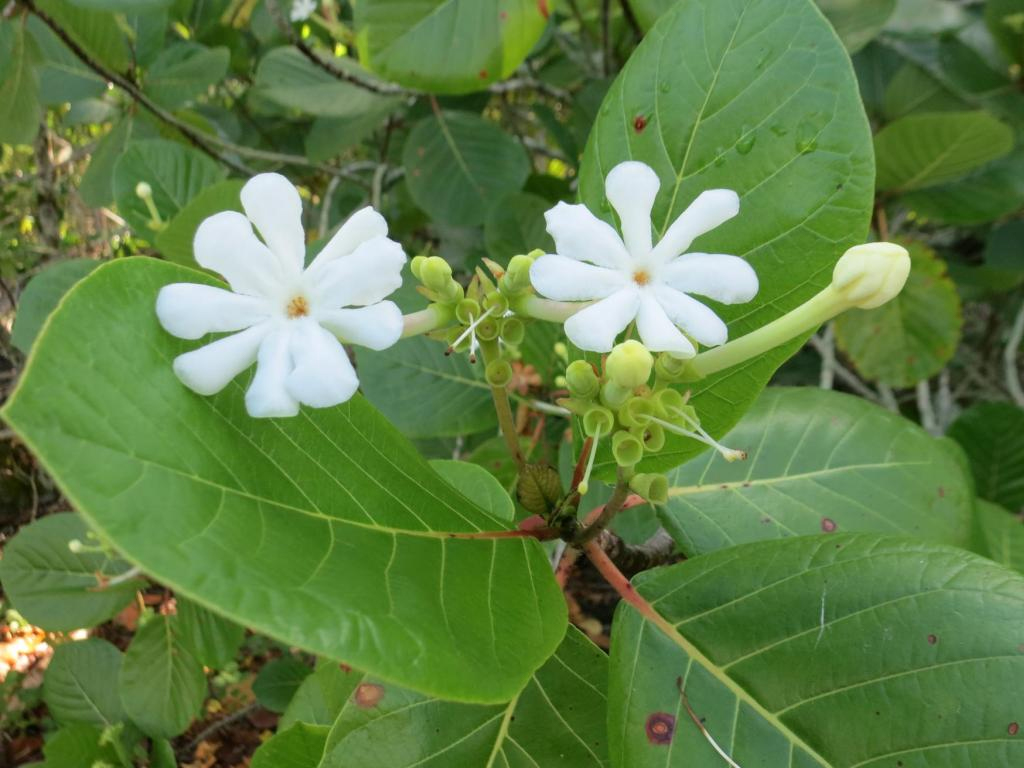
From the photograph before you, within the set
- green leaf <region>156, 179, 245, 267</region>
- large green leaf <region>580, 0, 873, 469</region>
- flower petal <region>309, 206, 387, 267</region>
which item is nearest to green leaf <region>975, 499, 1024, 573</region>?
large green leaf <region>580, 0, 873, 469</region>

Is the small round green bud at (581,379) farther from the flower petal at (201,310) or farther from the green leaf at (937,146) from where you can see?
the green leaf at (937,146)

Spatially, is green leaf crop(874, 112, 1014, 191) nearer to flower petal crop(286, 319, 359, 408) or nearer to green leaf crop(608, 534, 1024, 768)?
green leaf crop(608, 534, 1024, 768)

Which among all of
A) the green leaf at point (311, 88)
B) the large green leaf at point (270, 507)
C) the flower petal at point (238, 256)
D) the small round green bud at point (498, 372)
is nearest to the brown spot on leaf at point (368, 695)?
the large green leaf at point (270, 507)

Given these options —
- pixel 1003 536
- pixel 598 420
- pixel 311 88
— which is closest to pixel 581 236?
pixel 598 420

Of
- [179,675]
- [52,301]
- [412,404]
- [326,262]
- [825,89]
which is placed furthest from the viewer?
[179,675]

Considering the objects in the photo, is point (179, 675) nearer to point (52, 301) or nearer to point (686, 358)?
point (52, 301)

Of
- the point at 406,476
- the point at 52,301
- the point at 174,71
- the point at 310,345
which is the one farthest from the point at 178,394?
the point at 174,71

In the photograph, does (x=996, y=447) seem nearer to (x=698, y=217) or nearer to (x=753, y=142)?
(x=753, y=142)
